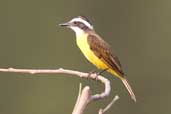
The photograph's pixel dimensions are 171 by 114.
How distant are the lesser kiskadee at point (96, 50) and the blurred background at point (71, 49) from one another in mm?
4570

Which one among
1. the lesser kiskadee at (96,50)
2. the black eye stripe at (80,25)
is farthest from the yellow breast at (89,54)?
the black eye stripe at (80,25)

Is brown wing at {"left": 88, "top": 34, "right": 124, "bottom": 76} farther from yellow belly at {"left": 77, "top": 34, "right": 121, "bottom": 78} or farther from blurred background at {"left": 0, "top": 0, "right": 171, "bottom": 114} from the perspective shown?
blurred background at {"left": 0, "top": 0, "right": 171, "bottom": 114}

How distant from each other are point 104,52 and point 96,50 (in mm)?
126

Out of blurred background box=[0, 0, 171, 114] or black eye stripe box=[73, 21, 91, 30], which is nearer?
black eye stripe box=[73, 21, 91, 30]

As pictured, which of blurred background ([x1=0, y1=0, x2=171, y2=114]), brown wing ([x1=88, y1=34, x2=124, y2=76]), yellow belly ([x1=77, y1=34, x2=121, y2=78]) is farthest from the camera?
blurred background ([x1=0, y1=0, x2=171, y2=114])

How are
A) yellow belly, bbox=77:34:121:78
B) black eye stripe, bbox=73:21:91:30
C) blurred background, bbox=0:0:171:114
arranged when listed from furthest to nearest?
1. blurred background, bbox=0:0:171:114
2. yellow belly, bbox=77:34:121:78
3. black eye stripe, bbox=73:21:91:30

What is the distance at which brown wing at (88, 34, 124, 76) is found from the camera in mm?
3361

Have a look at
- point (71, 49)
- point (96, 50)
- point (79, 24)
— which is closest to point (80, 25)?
point (79, 24)

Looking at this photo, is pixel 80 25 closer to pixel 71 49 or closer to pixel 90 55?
pixel 90 55

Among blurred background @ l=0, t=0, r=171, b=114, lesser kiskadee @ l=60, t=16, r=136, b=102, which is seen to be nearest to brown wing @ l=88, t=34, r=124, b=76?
lesser kiskadee @ l=60, t=16, r=136, b=102

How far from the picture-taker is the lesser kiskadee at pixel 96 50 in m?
3.35

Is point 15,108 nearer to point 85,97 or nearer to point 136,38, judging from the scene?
point 136,38

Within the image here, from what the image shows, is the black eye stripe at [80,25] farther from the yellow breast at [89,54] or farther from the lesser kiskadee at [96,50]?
the yellow breast at [89,54]

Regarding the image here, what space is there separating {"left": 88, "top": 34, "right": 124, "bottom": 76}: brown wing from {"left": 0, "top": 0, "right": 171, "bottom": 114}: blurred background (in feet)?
15.2
